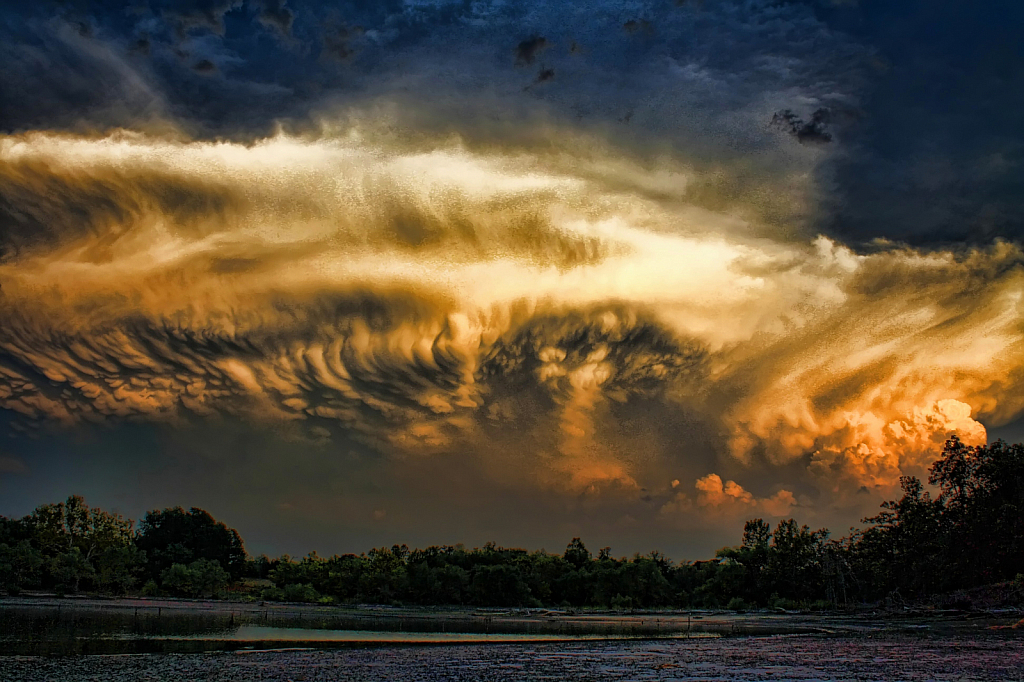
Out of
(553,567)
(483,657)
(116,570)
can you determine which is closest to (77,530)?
(116,570)

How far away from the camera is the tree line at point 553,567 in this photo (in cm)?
8235

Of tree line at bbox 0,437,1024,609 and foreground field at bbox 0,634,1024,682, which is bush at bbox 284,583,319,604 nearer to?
tree line at bbox 0,437,1024,609

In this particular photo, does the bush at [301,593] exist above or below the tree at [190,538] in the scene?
below

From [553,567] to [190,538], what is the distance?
75.6 m

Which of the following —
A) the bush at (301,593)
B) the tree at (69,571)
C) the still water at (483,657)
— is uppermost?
the tree at (69,571)

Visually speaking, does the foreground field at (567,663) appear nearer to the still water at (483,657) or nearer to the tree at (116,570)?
the still water at (483,657)

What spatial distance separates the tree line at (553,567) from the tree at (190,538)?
26 centimetres

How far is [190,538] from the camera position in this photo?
15038cm

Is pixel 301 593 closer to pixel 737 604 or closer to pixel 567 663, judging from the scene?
pixel 737 604

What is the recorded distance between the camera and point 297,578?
5453 inches

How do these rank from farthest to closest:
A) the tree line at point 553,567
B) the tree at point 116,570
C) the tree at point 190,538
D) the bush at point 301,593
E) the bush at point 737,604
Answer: the tree at point 190,538
the bush at point 301,593
the bush at point 737,604
the tree at point 116,570
the tree line at point 553,567

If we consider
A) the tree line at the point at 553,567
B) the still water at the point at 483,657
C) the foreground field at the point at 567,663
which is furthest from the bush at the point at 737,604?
the foreground field at the point at 567,663

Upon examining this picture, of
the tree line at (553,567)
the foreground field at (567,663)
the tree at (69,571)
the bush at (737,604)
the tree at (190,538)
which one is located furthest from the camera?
the tree at (190,538)

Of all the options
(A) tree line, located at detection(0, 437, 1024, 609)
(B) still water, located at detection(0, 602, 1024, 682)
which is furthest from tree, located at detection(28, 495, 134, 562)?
(B) still water, located at detection(0, 602, 1024, 682)
